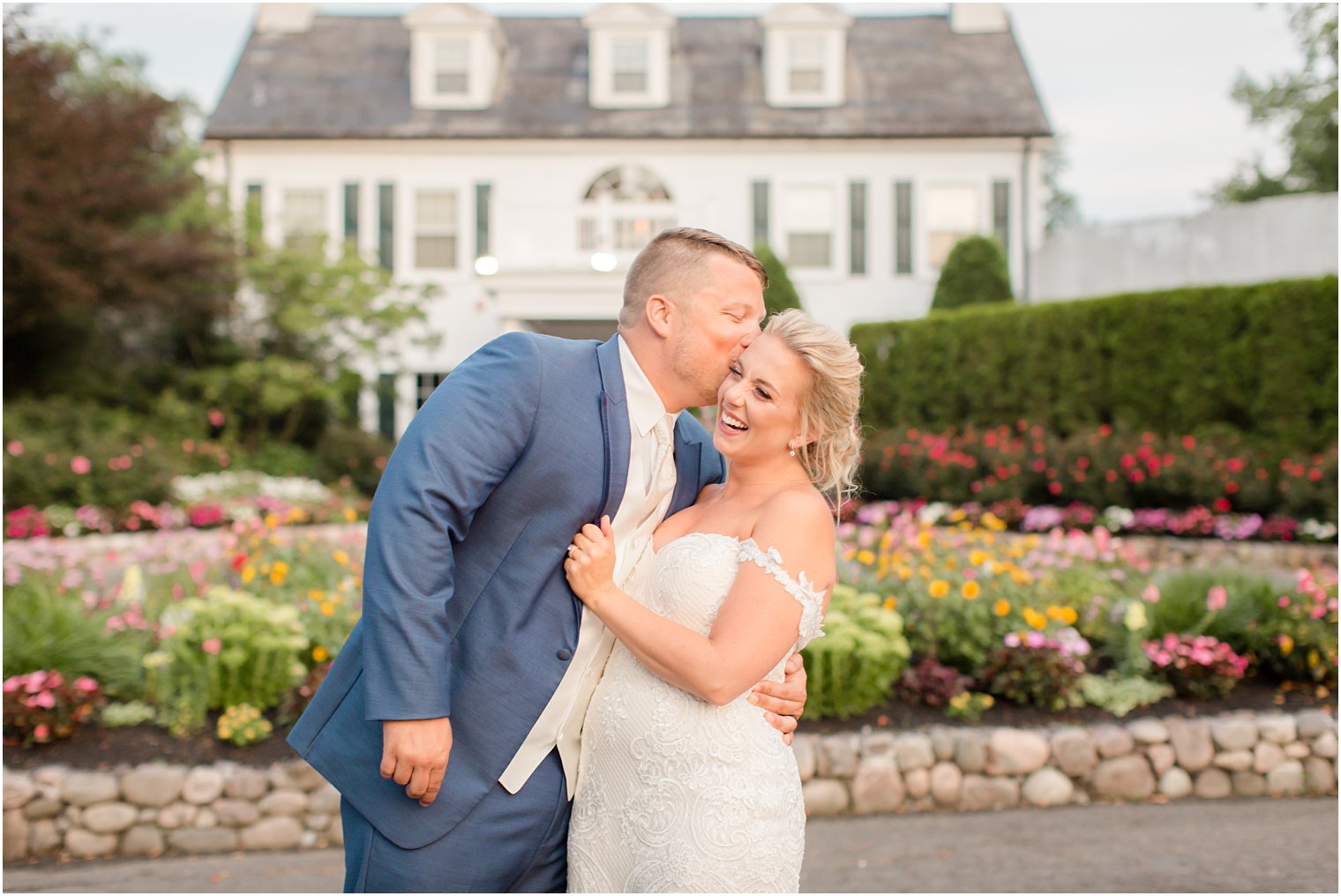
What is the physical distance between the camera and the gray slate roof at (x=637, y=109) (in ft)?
71.1

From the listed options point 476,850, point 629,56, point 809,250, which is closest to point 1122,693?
point 476,850

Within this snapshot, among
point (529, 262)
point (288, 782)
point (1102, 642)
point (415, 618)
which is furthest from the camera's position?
point (529, 262)

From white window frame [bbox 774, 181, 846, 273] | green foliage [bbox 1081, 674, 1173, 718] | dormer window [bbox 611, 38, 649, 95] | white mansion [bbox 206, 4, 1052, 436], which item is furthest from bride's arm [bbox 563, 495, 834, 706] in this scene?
dormer window [bbox 611, 38, 649, 95]

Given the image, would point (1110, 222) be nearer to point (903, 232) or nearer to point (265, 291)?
point (903, 232)

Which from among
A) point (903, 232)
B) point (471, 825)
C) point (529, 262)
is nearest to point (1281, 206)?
point (903, 232)

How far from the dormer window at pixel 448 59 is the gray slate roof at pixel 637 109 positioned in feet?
1.17

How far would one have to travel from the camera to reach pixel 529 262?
21.3 metres

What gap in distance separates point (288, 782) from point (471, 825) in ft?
9.70

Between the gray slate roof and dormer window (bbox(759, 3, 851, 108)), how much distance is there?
0.29 m

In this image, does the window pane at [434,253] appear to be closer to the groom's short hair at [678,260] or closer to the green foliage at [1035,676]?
the green foliage at [1035,676]

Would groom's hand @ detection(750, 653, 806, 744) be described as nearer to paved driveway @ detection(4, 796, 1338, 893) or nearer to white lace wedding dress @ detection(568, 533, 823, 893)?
white lace wedding dress @ detection(568, 533, 823, 893)

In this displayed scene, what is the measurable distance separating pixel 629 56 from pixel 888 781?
19.7 metres

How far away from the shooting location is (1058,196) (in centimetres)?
5041

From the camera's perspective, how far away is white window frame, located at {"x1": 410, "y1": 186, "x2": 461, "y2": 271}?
851 inches
